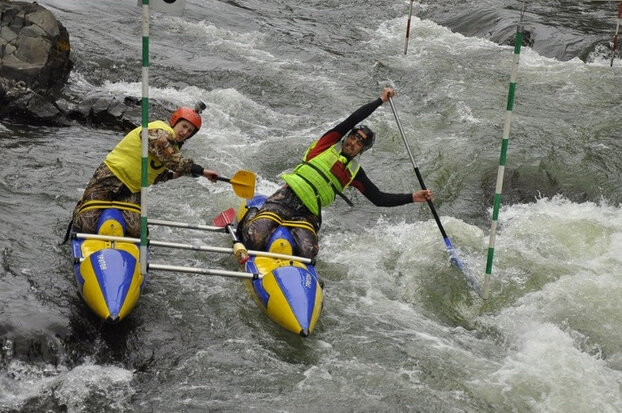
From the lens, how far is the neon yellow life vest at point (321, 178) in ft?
21.2

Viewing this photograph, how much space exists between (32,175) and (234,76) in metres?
4.95

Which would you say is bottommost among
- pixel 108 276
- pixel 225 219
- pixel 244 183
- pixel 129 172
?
pixel 225 219

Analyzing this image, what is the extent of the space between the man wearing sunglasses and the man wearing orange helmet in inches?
24.7

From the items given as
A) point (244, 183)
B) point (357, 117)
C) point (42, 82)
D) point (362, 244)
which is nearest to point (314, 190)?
point (244, 183)

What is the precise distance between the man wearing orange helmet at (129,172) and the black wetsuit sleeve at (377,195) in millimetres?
1300

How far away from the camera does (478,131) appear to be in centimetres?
984

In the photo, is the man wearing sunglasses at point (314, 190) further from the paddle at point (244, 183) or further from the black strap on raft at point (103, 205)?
the black strap on raft at point (103, 205)

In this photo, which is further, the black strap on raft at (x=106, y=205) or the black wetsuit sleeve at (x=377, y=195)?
the black wetsuit sleeve at (x=377, y=195)

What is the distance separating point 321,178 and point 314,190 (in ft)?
0.36

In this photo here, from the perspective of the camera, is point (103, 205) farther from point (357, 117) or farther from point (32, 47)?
point (32, 47)

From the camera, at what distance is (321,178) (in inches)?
255

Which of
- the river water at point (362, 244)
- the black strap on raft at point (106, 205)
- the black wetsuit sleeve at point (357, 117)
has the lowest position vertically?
the river water at point (362, 244)

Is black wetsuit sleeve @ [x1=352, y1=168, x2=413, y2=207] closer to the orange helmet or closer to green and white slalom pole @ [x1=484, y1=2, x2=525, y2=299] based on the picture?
green and white slalom pole @ [x1=484, y1=2, x2=525, y2=299]

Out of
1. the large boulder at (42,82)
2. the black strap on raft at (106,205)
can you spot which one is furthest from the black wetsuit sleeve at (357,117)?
the large boulder at (42,82)
